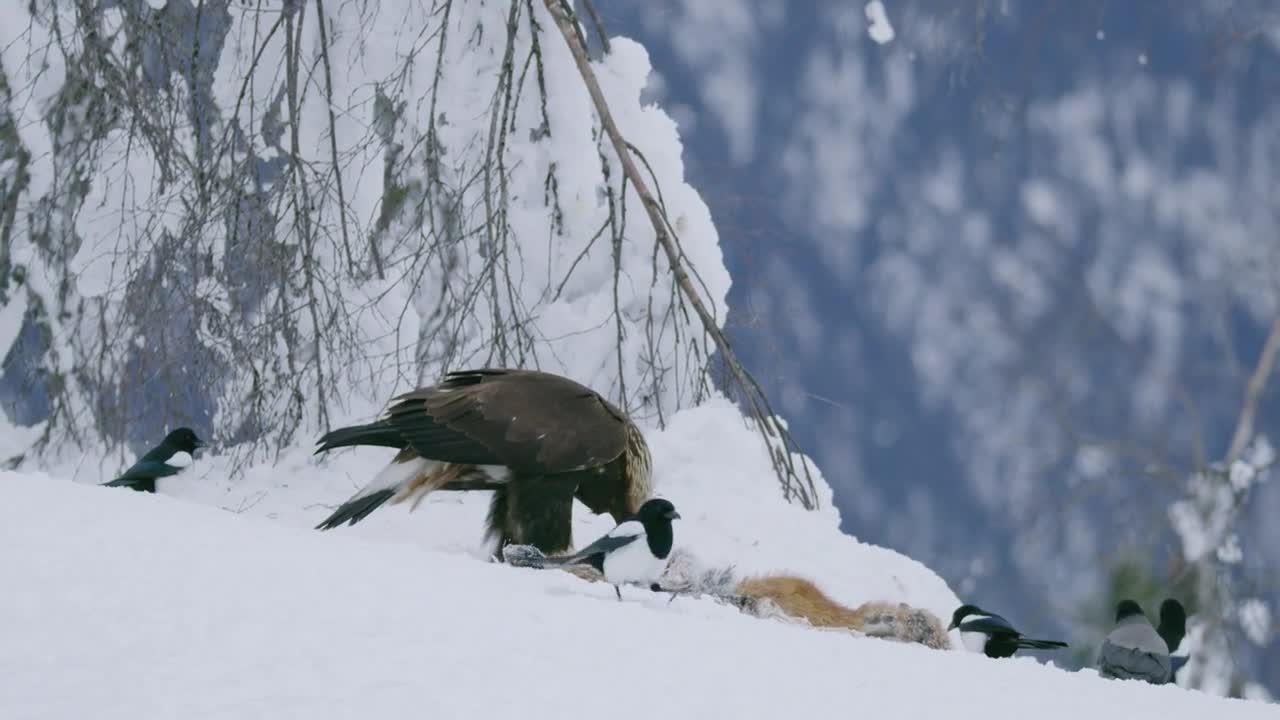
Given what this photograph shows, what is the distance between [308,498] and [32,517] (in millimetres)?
2842

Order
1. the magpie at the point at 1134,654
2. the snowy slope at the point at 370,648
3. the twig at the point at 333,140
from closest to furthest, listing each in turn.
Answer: the snowy slope at the point at 370,648
the magpie at the point at 1134,654
the twig at the point at 333,140

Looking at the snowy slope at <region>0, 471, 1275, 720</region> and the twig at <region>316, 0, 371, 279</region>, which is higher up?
the twig at <region>316, 0, 371, 279</region>

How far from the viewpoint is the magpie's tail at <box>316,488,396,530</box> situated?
449cm

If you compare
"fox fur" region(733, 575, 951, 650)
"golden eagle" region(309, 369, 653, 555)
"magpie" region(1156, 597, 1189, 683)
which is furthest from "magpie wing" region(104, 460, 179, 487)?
"magpie" region(1156, 597, 1189, 683)

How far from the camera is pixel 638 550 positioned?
3.65 m

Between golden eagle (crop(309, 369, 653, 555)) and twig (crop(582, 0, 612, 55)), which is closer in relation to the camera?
golden eagle (crop(309, 369, 653, 555))

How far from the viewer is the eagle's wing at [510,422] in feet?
15.3

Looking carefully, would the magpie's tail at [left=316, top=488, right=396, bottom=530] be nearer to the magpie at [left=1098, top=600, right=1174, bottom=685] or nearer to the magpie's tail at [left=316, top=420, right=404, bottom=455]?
→ the magpie's tail at [left=316, top=420, right=404, bottom=455]

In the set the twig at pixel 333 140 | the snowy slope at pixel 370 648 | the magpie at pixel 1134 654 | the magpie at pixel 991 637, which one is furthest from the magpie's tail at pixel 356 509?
the magpie at pixel 1134 654

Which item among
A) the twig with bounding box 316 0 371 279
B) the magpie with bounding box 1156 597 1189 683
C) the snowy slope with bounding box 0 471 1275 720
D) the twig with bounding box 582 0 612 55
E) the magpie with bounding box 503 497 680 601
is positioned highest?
the twig with bounding box 582 0 612 55

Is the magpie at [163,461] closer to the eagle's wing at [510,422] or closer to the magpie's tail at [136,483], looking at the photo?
the magpie's tail at [136,483]

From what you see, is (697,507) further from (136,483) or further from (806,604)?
(136,483)

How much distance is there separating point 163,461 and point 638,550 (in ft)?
7.82

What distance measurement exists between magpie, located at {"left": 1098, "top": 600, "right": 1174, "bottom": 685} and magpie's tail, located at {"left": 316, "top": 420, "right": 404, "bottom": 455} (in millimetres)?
2282
